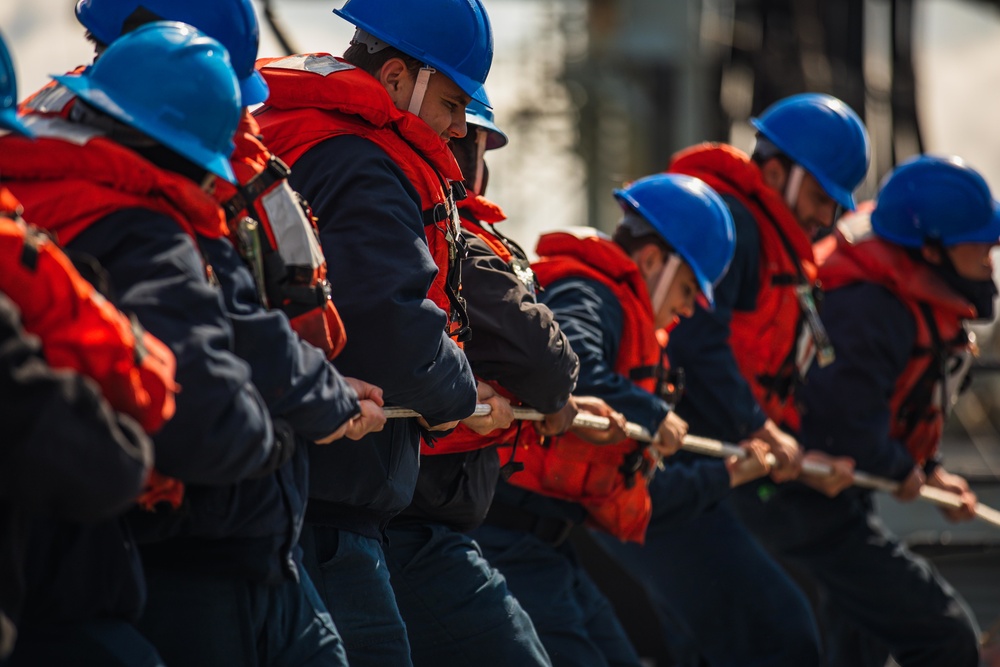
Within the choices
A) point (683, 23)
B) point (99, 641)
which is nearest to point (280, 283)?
point (99, 641)

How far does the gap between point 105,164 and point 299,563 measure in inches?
40.4

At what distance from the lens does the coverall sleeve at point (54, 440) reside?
103 inches

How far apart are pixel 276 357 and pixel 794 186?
13.2 ft

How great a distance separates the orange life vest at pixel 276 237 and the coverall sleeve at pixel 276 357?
0.38 feet

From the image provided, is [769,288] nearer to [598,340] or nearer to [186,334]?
[598,340]

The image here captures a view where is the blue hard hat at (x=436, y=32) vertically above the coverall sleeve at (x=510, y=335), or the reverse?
the blue hard hat at (x=436, y=32)

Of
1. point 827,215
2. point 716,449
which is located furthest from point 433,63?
point 827,215

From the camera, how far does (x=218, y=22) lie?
3.83 metres

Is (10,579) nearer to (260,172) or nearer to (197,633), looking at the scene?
(197,633)

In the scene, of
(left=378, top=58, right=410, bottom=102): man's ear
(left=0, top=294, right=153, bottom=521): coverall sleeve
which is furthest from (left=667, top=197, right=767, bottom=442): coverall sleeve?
(left=0, top=294, right=153, bottom=521): coverall sleeve

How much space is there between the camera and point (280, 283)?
3605 millimetres

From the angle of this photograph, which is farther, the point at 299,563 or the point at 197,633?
the point at 299,563

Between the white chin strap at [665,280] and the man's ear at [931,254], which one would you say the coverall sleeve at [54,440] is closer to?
the white chin strap at [665,280]

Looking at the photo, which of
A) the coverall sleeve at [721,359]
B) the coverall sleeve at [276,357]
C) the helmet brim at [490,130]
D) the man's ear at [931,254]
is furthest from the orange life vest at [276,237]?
the man's ear at [931,254]
